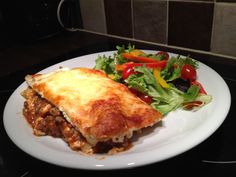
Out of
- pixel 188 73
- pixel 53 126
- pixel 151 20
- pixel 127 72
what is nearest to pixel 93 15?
pixel 151 20

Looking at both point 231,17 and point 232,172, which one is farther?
point 231,17

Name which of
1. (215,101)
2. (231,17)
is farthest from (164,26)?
(215,101)

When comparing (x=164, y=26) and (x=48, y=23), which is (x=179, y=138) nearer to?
(x=164, y=26)

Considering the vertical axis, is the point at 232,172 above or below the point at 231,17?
below

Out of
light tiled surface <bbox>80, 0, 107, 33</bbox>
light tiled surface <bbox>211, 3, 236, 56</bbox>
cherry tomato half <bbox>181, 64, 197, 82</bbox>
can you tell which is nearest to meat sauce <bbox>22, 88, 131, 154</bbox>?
cherry tomato half <bbox>181, 64, 197, 82</bbox>

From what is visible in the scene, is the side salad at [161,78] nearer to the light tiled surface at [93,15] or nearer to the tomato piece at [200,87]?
the tomato piece at [200,87]

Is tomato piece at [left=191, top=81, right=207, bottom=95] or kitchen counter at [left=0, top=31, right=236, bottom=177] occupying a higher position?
tomato piece at [left=191, top=81, right=207, bottom=95]

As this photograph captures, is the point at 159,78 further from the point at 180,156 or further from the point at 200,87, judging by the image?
the point at 180,156

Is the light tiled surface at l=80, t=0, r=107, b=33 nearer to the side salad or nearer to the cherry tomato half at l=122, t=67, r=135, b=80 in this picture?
the side salad
